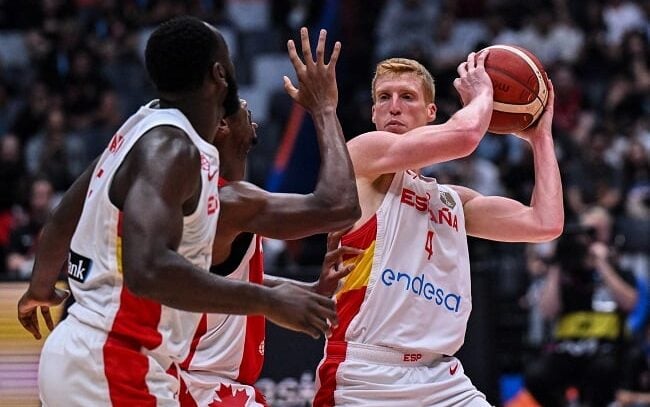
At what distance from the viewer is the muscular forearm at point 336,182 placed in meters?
4.47

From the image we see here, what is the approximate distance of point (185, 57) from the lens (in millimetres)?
4188

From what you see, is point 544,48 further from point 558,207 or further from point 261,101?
point 558,207

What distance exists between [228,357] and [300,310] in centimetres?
115

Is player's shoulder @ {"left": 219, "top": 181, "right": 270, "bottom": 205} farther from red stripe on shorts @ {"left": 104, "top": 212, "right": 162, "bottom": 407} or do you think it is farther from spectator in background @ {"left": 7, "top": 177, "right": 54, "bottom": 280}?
spectator in background @ {"left": 7, "top": 177, "right": 54, "bottom": 280}

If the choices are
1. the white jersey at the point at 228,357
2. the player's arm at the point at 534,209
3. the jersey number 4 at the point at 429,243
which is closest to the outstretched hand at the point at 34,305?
the white jersey at the point at 228,357

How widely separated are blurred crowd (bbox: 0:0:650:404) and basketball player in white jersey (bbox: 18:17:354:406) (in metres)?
7.41

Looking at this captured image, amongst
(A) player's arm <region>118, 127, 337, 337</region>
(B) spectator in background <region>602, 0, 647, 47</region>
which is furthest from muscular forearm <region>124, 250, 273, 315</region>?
(B) spectator in background <region>602, 0, 647, 47</region>

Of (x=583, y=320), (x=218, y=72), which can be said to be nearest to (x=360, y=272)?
(x=218, y=72)

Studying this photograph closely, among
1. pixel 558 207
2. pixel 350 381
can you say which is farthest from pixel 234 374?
pixel 558 207

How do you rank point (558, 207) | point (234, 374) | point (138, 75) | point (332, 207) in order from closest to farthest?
point (332, 207) → point (234, 374) → point (558, 207) → point (138, 75)

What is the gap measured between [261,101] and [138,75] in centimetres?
163

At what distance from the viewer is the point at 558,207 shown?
597 centimetres

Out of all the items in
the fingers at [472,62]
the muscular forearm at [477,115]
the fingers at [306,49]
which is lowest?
the muscular forearm at [477,115]

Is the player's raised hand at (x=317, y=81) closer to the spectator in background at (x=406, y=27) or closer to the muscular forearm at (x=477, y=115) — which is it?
the muscular forearm at (x=477, y=115)
